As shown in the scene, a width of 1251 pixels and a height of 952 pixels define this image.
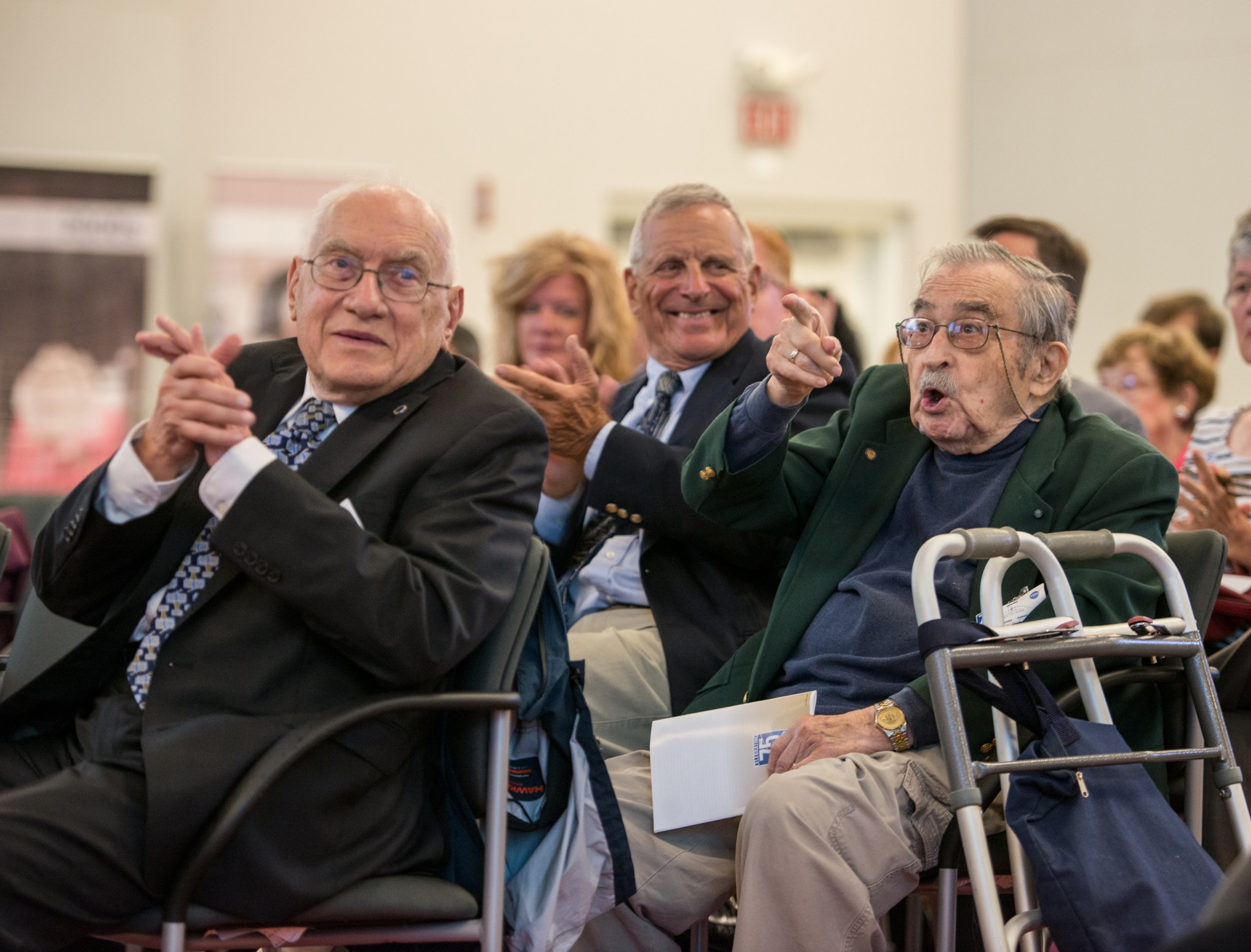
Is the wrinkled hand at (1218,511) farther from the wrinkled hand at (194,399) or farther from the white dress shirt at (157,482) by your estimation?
the wrinkled hand at (194,399)

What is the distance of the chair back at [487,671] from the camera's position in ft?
6.06

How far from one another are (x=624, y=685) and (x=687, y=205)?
120 centimetres

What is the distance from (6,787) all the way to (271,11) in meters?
5.32

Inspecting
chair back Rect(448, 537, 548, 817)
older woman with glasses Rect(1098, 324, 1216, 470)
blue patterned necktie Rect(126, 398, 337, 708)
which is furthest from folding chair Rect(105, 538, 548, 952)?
older woman with glasses Rect(1098, 324, 1216, 470)

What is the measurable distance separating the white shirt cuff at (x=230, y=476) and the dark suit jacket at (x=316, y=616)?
17 millimetres

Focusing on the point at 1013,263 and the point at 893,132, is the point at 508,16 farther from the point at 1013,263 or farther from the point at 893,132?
the point at 1013,263

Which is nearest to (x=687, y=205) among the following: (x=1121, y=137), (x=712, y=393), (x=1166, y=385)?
(x=712, y=393)

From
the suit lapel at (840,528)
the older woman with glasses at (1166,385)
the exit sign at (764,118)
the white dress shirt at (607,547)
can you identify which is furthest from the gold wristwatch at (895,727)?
the exit sign at (764,118)

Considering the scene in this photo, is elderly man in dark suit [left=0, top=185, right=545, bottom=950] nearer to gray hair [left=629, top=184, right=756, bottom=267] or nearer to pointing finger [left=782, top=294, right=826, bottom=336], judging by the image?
pointing finger [left=782, top=294, right=826, bottom=336]

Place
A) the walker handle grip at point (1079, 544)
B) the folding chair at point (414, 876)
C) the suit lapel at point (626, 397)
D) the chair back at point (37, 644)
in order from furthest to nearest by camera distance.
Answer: the suit lapel at point (626, 397), the chair back at point (37, 644), the walker handle grip at point (1079, 544), the folding chair at point (414, 876)

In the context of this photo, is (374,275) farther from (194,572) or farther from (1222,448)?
(1222,448)

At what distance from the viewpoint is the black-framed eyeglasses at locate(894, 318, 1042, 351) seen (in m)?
2.29

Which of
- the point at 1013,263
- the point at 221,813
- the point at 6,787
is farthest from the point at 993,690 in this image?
the point at 6,787

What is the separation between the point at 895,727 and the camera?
2.05 metres
